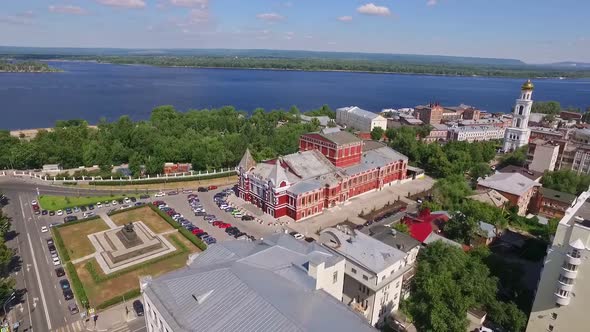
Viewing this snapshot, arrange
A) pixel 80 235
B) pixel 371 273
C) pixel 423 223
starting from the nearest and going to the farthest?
pixel 371 273, pixel 423 223, pixel 80 235

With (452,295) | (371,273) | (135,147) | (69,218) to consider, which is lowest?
(69,218)

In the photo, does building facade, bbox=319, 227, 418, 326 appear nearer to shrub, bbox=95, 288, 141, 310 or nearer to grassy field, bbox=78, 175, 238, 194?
shrub, bbox=95, 288, 141, 310

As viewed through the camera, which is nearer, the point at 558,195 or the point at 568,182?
the point at 558,195

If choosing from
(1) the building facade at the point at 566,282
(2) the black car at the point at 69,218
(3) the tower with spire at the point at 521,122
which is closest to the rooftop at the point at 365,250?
(1) the building facade at the point at 566,282

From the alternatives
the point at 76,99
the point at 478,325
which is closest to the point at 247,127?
the point at 478,325

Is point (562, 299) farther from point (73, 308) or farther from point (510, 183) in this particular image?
point (73, 308)

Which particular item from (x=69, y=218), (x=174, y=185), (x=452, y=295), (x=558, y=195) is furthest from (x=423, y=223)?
(x=69, y=218)

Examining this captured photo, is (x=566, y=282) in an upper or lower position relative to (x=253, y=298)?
lower
